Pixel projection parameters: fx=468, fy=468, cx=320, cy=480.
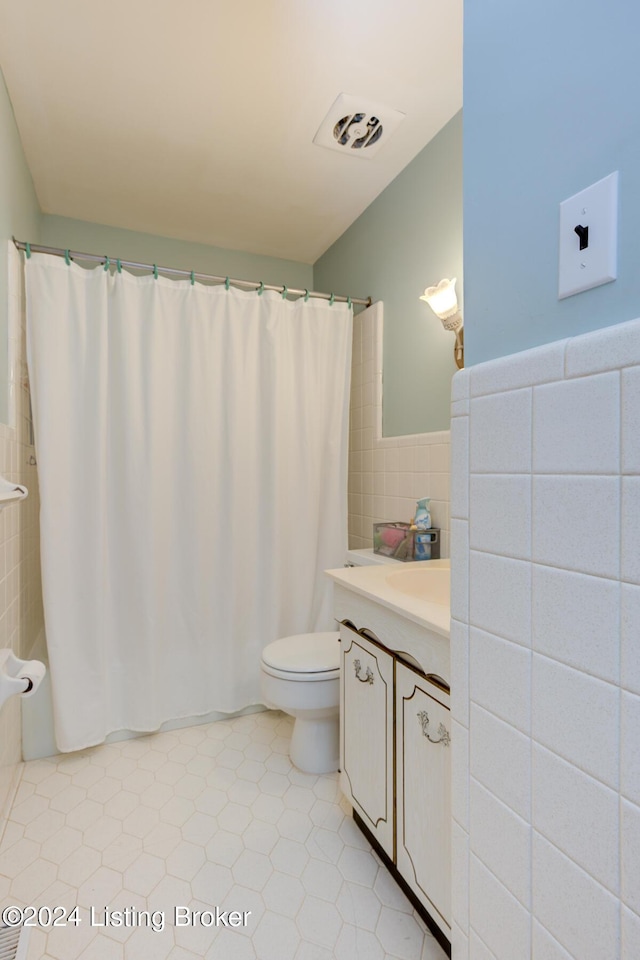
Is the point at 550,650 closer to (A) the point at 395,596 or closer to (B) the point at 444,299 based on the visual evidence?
(A) the point at 395,596

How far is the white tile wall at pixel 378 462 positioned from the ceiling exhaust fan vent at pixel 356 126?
63 centimetres

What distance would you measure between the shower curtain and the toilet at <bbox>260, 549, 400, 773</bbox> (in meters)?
0.40

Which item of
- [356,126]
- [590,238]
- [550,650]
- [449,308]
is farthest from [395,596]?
[356,126]

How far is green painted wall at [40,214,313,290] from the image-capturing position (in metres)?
2.38

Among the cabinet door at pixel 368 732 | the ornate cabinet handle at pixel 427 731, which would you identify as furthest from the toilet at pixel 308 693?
the ornate cabinet handle at pixel 427 731

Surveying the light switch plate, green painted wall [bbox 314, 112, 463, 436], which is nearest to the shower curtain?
green painted wall [bbox 314, 112, 463, 436]

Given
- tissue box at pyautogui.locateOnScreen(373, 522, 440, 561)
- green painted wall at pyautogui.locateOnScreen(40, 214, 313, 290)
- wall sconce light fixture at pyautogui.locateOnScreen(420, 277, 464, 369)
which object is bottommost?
tissue box at pyautogui.locateOnScreen(373, 522, 440, 561)

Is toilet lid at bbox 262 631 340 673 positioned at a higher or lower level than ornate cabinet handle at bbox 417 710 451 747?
lower

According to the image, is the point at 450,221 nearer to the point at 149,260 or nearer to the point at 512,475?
the point at 512,475

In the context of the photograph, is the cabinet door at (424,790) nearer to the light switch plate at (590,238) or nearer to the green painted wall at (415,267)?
the light switch plate at (590,238)

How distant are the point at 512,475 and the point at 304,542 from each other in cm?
160

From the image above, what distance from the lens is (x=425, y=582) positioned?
4.67 feet

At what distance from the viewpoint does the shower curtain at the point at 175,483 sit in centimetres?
177

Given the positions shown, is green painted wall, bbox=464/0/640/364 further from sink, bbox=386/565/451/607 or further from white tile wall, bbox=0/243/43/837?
white tile wall, bbox=0/243/43/837
